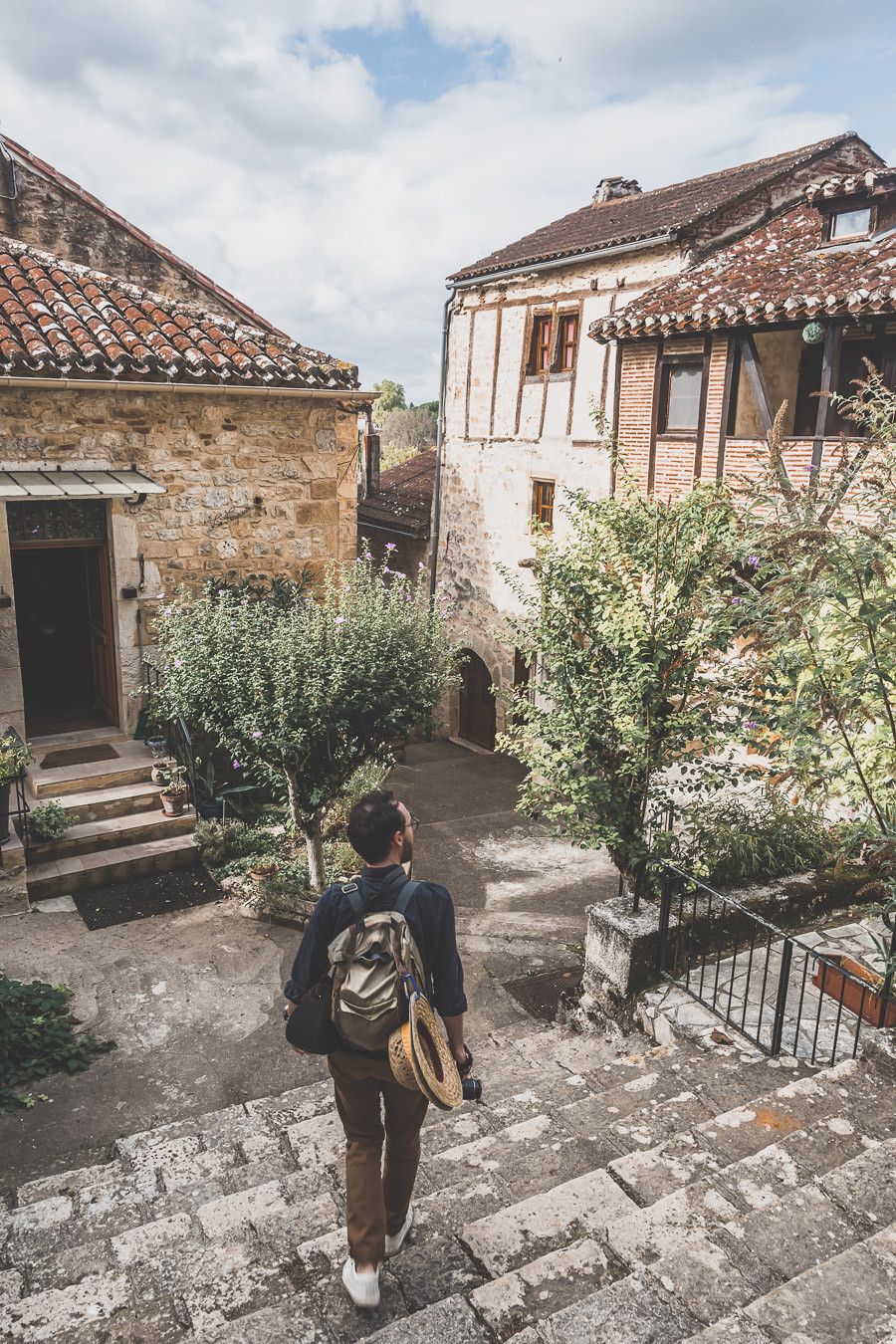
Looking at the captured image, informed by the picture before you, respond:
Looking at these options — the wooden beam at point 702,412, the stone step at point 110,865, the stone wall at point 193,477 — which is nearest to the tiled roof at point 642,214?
the wooden beam at point 702,412

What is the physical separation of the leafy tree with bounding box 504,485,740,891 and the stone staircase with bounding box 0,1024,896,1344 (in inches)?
82.5

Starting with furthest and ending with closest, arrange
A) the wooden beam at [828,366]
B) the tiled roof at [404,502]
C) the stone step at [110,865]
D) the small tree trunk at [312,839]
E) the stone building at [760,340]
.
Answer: the tiled roof at [404,502]
the stone building at [760,340]
the wooden beam at [828,366]
the stone step at [110,865]
the small tree trunk at [312,839]

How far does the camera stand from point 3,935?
7480 millimetres

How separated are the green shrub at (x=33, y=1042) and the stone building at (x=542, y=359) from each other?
7335 mm

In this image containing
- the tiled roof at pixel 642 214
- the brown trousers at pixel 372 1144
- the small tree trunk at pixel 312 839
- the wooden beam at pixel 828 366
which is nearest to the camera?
the brown trousers at pixel 372 1144

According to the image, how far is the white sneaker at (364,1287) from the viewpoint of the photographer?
302 cm

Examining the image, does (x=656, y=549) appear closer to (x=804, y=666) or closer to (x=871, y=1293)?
(x=804, y=666)

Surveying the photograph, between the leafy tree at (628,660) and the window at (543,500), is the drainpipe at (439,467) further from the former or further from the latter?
the leafy tree at (628,660)

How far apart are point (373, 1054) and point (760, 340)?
11.0 meters

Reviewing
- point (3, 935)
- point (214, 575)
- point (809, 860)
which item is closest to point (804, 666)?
point (809, 860)

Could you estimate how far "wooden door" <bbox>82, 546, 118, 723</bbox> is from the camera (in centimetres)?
1038

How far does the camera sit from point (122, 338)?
32.0 ft

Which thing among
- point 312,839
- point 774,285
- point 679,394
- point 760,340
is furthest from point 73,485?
point 760,340

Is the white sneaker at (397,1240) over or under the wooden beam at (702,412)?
under
